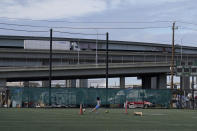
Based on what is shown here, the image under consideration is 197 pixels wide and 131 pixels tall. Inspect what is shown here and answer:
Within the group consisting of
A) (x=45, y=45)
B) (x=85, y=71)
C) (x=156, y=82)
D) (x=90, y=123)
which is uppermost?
(x=45, y=45)

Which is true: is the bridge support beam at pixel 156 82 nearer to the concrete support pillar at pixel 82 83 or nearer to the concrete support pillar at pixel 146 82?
the concrete support pillar at pixel 146 82

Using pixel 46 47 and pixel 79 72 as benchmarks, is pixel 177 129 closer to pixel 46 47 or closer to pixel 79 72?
pixel 79 72

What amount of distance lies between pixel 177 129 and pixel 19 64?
246ft

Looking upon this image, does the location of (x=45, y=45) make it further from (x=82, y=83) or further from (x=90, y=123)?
(x=90, y=123)

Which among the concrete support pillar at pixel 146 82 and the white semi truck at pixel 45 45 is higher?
the white semi truck at pixel 45 45

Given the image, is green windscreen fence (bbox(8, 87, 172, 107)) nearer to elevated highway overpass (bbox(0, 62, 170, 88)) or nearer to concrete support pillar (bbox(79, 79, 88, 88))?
elevated highway overpass (bbox(0, 62, 170, 88))

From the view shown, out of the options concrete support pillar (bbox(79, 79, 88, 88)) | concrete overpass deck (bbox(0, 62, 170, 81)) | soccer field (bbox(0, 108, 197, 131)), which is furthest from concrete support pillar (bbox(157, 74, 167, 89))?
soccer field (bbox(0, 108, 197, 131))

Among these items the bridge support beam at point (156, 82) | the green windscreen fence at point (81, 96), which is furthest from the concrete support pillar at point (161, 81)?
the green windscreen fence at point (81, 96)

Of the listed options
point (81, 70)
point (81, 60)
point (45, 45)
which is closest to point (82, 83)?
point (81, 60)

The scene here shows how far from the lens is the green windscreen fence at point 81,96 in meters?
45.0

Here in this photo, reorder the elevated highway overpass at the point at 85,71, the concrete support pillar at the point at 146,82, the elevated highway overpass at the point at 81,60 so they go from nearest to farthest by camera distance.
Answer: the elevated highway overpass at the point at 85,71 < the elevated highway overpass at the point at 81,60 < the concrete support pillar at the point at 146,82

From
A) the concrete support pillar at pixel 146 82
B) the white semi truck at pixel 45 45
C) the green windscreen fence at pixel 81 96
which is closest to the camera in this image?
the green windscreen fence at pixel 81 96

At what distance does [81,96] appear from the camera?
47.2m

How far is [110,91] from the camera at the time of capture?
159 ft
